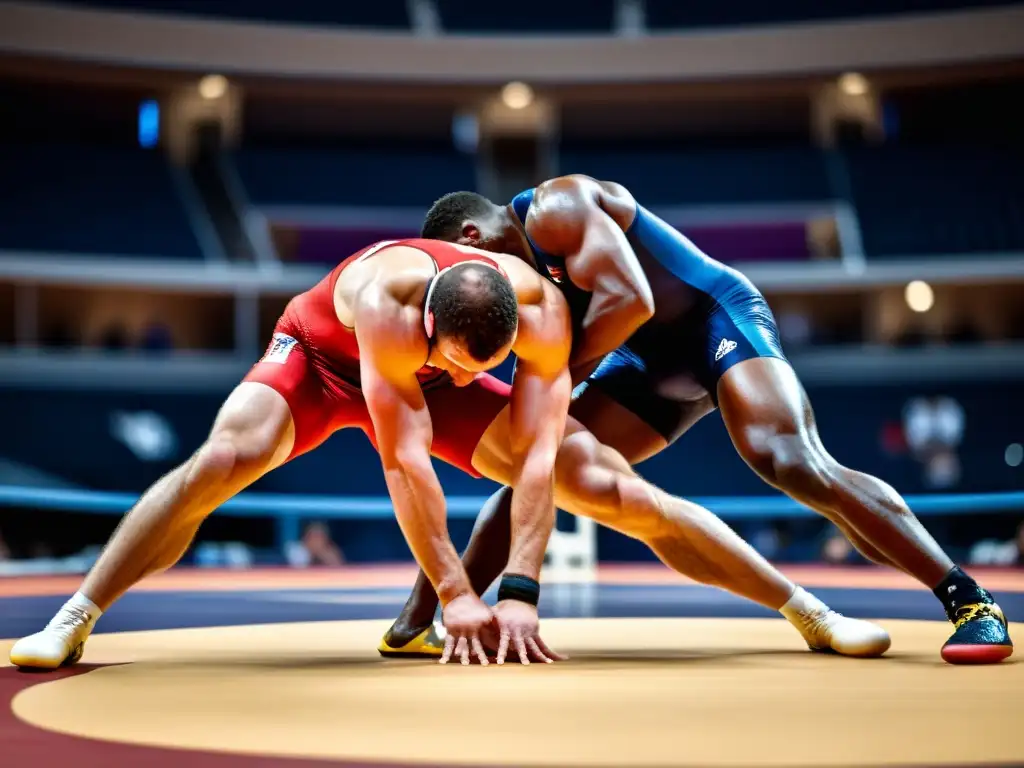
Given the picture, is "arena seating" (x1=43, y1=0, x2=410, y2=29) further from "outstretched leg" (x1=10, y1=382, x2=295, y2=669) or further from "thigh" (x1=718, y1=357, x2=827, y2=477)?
"outstretched leg" (x1=10, y1=382, x2=295, y2=669)

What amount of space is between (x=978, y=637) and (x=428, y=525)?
1.23 meters

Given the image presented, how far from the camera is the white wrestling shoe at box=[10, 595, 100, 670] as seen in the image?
109 inches

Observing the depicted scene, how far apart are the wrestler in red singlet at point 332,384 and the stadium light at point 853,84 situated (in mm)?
14738

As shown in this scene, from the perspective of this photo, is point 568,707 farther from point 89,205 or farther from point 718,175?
point 718,175

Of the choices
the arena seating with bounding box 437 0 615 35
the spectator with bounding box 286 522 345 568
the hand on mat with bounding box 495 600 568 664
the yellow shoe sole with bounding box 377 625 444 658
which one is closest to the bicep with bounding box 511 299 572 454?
the hand on mat with bounding box 495 600 568 664

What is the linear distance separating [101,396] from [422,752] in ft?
46.7

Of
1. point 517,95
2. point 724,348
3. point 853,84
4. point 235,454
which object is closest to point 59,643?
point 235,454

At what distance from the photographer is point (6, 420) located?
48.0ft

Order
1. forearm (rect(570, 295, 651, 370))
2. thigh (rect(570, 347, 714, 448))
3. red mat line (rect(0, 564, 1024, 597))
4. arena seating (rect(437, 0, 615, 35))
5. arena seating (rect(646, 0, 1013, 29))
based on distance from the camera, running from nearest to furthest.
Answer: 1. forearm (rect(570, 295, 651, 370))
2. thigh (rect(570, 347, 714, 448))
3. red mat line (rect(0, 564, 1024, 597))
4. arena seating (rect(646, 0, 1013, 29))
5. arena seating (rect(437, 0, 615, 35))

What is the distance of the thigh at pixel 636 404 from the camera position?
3662mm

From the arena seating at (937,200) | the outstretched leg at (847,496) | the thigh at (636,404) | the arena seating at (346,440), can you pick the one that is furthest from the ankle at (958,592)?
the arena seating at (937,200)

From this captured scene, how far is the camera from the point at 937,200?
1655 cm

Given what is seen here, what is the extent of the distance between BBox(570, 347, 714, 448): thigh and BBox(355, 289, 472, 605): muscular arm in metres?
0.88

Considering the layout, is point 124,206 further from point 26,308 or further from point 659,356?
point 659,356
